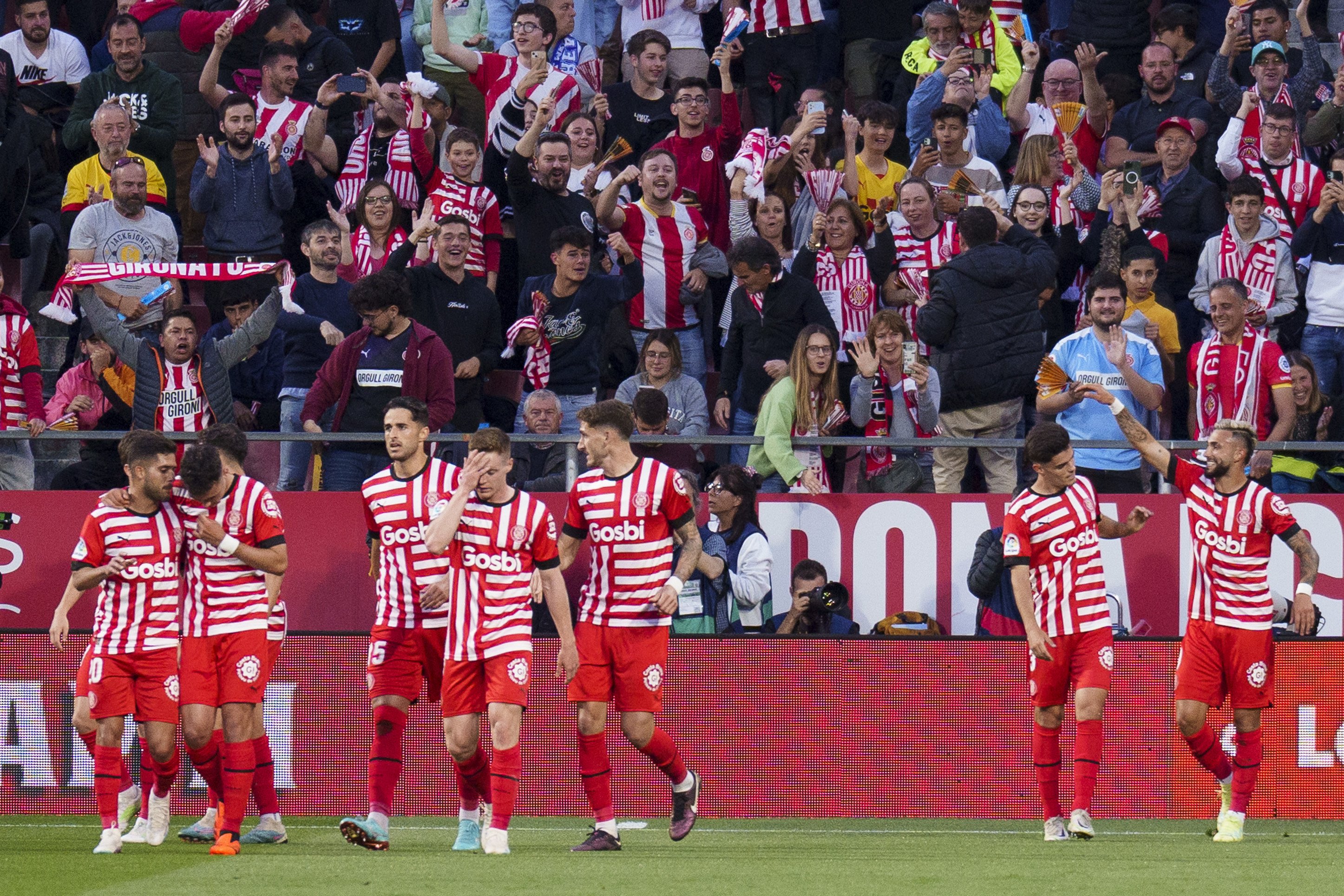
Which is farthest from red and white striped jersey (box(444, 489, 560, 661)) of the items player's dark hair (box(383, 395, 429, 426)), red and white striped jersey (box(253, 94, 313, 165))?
red and white striped jersey (box(253, 94, 313, 165))

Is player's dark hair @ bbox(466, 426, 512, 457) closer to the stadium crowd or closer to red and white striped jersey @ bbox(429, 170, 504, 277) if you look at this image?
the stadium crowd

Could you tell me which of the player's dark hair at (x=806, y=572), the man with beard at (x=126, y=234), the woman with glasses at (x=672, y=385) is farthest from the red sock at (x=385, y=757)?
the man with beard at (x=126, y=234)

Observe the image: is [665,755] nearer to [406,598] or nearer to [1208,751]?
[406,598]

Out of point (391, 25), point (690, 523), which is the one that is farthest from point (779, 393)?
point (391, 25)

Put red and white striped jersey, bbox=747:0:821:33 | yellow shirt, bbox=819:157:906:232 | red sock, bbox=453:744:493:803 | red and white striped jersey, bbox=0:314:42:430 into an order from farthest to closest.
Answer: red and white striped jersey, bbox=747:0:821:33, yellow shirt, bbox=819:157:906:232, red and white striped jersey, bbox=0:314:42:430, red sock, bbox=453:744:493:803

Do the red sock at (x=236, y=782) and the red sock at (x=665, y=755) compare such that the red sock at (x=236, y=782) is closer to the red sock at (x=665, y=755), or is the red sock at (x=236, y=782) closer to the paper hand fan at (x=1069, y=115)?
the red sock at (x=665, y=755)

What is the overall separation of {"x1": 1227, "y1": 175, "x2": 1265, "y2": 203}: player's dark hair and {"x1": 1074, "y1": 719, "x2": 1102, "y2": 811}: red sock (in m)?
5.27

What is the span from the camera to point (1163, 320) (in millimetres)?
12578

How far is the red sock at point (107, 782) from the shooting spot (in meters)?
8.58

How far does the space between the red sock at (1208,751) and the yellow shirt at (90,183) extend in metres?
8.85

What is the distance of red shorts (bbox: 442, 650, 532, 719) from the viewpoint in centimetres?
840

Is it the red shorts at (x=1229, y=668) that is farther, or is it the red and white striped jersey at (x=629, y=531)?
the red shorts at (x=1229, y=668)

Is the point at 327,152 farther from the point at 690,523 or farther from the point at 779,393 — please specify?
the point at 690,523

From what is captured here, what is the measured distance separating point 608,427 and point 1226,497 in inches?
136
